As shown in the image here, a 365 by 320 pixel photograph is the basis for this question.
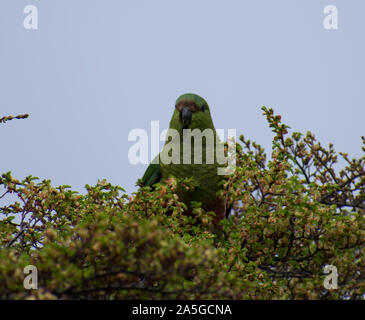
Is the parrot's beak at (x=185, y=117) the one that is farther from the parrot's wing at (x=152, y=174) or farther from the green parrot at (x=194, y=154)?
the parrot's wing at (x=152, y=174)

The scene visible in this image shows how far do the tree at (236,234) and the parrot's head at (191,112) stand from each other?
3.96 ft

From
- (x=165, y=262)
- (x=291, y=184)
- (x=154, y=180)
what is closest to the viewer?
(x=165, y=262)

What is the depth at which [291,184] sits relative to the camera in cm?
433

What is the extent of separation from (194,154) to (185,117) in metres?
0.57

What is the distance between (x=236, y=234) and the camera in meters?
4.47

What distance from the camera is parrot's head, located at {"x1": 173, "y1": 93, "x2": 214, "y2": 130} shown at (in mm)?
6364

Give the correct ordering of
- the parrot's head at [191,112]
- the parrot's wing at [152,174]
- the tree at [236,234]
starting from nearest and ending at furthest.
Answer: the tree at [236,234] < the parrot's head at [191,112] < the parrot's wing at [152,174]

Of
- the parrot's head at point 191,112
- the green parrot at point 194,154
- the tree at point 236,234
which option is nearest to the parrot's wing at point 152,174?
the green parrot at point 194,154

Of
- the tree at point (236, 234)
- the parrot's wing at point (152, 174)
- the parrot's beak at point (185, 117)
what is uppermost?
the parrot's beak at point (185, 117)

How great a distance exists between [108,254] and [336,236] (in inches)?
109

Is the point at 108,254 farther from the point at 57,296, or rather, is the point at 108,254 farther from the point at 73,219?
the point at 73,219

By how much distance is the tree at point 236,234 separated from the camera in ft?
7.63
